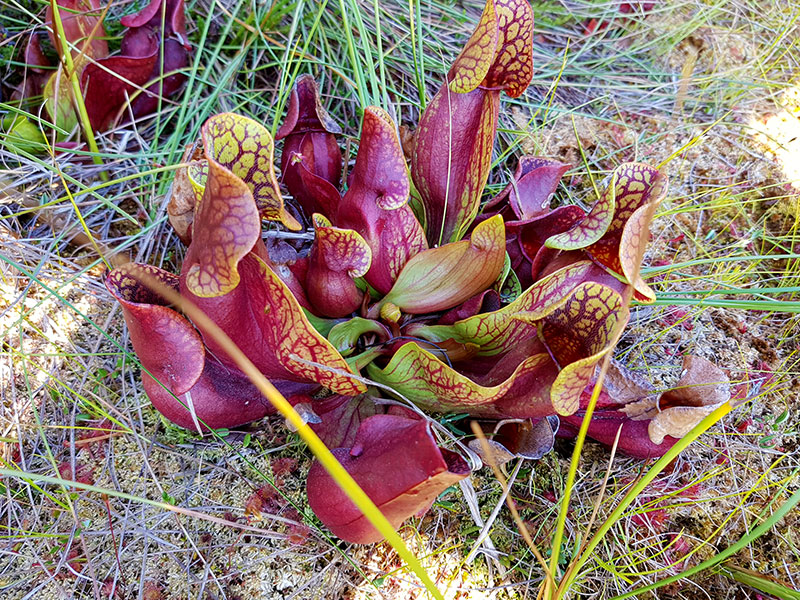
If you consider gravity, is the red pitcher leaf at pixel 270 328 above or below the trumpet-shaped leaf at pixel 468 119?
below

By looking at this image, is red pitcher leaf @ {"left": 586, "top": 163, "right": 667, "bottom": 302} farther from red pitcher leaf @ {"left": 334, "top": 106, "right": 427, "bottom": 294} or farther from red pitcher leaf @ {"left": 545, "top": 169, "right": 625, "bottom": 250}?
red pitcher leaf @ {"left": 334, "top": 106, "right": 427, "bottom": 294}

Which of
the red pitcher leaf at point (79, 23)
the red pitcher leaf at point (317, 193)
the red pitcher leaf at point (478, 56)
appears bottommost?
the red pitcher leaf at point (317, 193)

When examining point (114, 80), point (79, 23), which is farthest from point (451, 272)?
point (79, 23)

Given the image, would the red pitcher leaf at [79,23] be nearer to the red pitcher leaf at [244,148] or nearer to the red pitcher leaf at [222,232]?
the red pitcher leaf at [244,148]

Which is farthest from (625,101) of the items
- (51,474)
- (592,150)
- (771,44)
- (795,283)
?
(51,474)

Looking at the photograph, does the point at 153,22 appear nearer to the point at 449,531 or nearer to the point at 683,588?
the point at 449,531

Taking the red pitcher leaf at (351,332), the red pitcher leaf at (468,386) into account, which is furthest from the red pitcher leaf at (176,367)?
the red pitcher leaf at (468,386)

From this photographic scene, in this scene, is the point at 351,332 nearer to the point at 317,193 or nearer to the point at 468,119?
the point at 317,193
